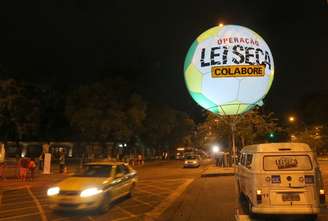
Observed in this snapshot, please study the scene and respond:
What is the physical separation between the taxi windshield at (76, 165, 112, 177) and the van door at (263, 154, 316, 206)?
18.9ft

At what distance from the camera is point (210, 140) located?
40.3m

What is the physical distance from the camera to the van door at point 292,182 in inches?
364

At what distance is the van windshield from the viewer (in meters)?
9.61

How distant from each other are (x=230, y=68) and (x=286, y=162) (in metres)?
9.62

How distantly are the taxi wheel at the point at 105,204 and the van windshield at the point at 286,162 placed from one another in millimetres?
5110

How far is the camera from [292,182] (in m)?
A: 9.39

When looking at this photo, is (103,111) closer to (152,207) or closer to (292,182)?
(152,207)

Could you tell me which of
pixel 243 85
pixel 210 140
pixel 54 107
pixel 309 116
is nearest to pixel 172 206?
pixel 243 85

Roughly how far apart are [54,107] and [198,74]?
35.0 meters

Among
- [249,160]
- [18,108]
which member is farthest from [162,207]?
[18,108]

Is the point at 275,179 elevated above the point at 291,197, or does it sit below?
above

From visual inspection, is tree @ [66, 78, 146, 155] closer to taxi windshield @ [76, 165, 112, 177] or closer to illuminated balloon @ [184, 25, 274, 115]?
illuminated balloon @ [184, 25, 274, 115]

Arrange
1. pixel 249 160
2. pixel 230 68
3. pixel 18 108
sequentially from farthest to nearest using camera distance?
pixel 18 108 < pixel 230 68 < pixel 249 160

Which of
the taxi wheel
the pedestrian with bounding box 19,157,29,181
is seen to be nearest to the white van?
the taxi wheel
